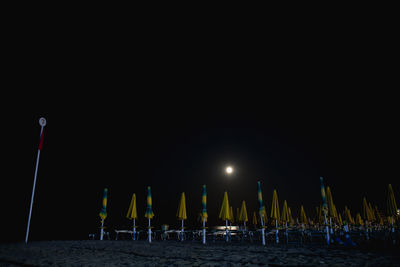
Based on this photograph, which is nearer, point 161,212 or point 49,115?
point 49,115

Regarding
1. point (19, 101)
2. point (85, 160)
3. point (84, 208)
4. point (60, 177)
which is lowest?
point (84, 208)

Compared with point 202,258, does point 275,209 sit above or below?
above

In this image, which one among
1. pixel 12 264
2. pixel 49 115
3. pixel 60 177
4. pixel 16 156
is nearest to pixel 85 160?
pixel 60 177

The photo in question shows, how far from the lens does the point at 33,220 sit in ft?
75.7

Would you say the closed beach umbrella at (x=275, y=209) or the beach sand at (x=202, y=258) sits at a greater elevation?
the closed beach umbrella at (x=275, y=209)

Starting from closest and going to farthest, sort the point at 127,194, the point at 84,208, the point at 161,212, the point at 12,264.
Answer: the point at 12,264 < the point at 84,208 < the point at 127,194 < the point at 161,212

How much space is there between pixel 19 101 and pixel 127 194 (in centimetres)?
2218

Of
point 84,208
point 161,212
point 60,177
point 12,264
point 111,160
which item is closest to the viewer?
point 12,264

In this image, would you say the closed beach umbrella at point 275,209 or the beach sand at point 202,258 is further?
the closed beach umbrella at point 275,209

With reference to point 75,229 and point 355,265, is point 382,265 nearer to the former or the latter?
point 355,265

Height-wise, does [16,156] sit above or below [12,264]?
above

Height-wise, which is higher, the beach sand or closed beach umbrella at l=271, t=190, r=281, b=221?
closed beach umbrella at l=271, t=190, r=281, b=221

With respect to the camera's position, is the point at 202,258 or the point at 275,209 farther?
the point at 275,209

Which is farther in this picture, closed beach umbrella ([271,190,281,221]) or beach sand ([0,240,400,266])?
closed beach umbrella ([271,190,281,221])
